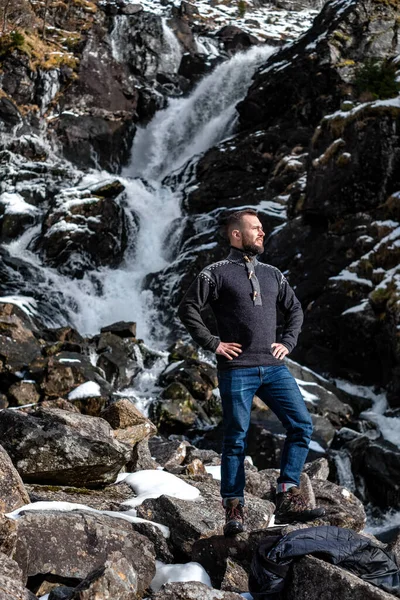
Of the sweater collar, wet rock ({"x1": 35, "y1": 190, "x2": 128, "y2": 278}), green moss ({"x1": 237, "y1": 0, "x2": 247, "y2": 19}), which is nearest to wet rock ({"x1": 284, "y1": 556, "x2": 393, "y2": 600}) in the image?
the sweater collar

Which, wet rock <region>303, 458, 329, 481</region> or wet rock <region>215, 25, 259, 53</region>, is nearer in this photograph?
wet rock <region>303, 458, 329, 481</region>

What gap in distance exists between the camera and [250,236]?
174 inches

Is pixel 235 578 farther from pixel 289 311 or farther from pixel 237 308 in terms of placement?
pixel 289 311

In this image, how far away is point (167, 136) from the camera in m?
30.6

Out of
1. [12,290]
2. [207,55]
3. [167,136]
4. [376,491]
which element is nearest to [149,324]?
[12,290]

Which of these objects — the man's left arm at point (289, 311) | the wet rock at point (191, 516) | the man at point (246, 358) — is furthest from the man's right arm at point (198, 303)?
the wet rock at point (191, 516)

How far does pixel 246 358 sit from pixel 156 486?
164 cm

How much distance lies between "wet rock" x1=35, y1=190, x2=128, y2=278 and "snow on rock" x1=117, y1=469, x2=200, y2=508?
17174 mm

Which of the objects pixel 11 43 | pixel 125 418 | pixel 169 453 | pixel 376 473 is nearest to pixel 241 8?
pixel 11 43

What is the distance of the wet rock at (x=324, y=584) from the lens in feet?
9.74

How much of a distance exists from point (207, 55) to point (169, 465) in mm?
33719

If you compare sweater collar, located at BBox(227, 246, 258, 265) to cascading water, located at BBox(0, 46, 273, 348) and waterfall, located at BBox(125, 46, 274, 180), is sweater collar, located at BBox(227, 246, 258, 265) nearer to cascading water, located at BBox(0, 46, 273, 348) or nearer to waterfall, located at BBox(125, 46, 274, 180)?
cascading water, located at BBox(0, 46, 273, 348)

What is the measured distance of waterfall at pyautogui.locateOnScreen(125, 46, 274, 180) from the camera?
29.2 meters

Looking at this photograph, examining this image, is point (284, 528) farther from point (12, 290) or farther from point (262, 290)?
point (12, 290)
